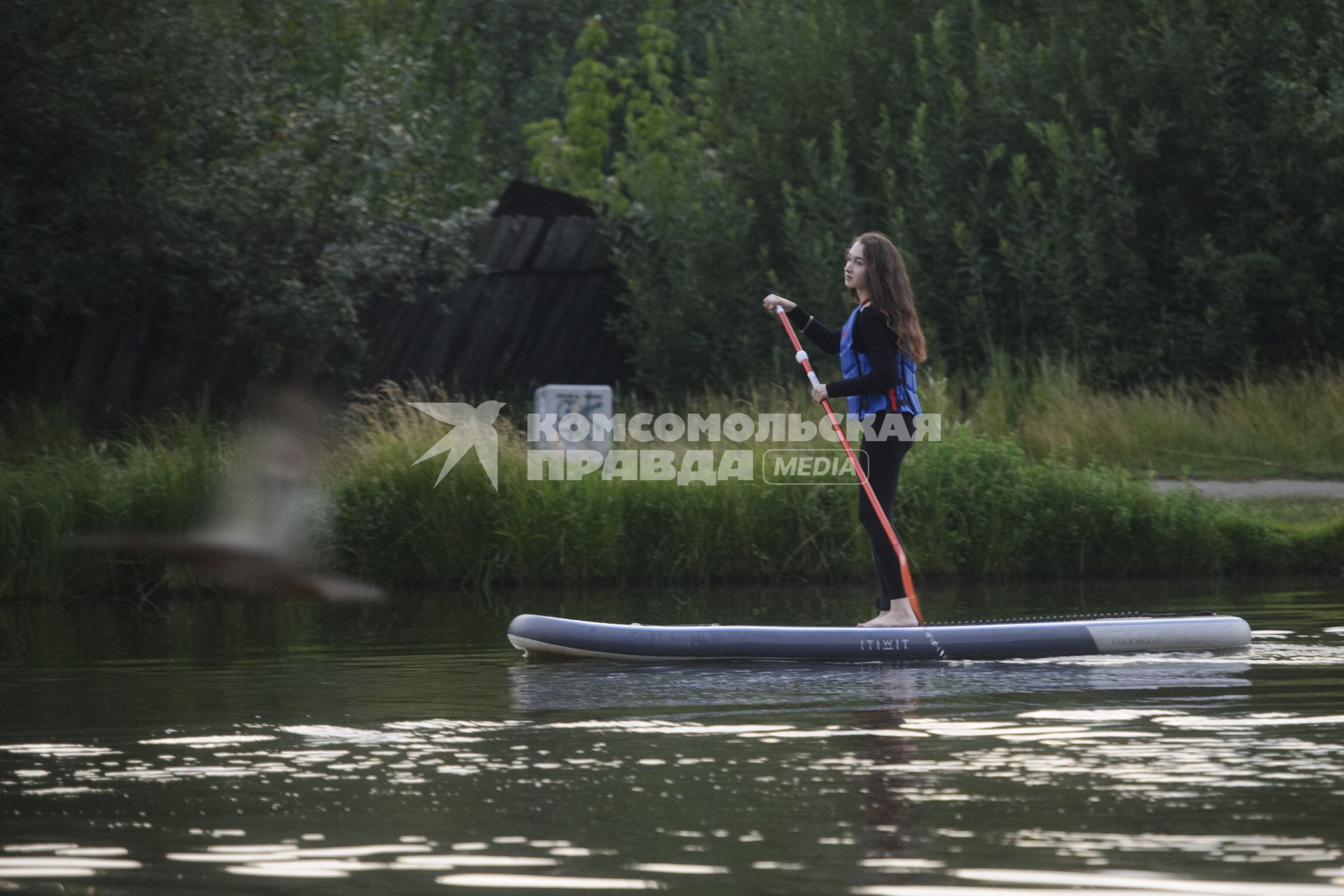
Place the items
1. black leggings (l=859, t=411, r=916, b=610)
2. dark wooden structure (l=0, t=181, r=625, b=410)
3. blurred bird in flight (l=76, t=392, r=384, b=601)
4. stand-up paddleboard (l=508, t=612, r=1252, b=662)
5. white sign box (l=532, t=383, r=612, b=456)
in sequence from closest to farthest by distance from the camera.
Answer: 1. stand-up paddleboard (l=508, t=612, r=1252, b=662)
2. black leggings (l=859, t=411, r=916, b=610)
3. blurred bird in flight (l=76, t=392, r=384, b=601)
4. white sign box (l=532, t=383, r=612, b=456)
5. dark wooden structure (l=0, t=181, r=625, b=410)

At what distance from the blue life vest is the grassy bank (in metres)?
4.14

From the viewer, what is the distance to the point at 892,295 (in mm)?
9188

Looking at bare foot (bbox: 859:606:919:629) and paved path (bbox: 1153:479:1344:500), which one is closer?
bare foot (bbox: 859:606:919:629)

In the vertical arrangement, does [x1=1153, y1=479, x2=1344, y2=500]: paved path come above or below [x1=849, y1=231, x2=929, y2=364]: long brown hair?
below

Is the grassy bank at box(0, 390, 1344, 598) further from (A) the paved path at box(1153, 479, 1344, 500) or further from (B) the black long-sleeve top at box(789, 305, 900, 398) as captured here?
(B) the black long-sleeve top at box(789, 305, 900, 398)

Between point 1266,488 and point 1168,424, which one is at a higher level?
point 1168,424

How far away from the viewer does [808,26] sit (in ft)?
69.9

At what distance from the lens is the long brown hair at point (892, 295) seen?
9148mm

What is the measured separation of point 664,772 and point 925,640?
9.83 ft

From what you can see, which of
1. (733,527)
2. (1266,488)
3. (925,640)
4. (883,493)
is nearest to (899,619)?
(925,640)

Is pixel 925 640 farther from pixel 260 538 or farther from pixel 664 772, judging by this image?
pixel 260 538

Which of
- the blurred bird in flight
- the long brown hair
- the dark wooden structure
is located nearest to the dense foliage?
the dark wooden structure

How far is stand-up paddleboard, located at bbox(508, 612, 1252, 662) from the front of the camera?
8703 mm

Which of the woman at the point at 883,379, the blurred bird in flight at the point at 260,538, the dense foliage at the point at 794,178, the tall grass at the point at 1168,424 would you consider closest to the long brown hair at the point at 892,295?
the woman at the point at 883,379
